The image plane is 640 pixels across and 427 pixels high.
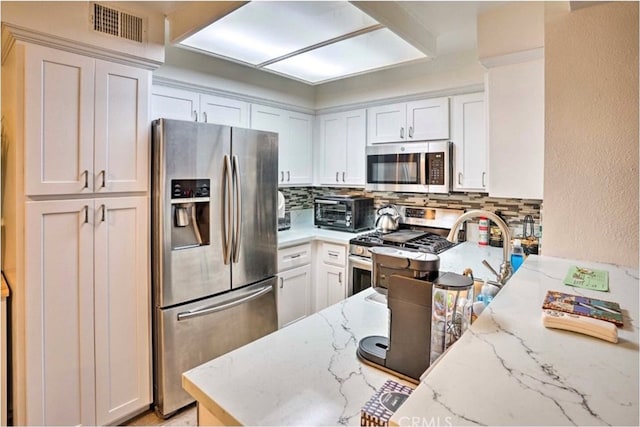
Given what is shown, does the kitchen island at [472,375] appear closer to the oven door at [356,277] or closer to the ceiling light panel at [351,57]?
the ceiling light panel at [351,57]

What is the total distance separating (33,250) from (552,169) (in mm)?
2468

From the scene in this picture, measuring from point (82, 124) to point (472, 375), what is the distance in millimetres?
2031

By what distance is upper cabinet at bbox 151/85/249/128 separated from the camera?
2.43 m

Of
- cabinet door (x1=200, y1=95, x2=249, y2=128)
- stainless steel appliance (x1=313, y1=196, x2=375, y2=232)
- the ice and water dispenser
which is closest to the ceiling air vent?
cabinet door (x1=200, y1=95, x2=249, y2=128)

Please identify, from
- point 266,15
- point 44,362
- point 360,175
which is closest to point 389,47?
point 266,15

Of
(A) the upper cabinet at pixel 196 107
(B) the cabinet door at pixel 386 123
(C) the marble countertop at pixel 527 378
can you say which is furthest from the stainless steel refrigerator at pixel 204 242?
(C) the marble countertop at pixel 527 378

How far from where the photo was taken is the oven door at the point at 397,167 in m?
2.88

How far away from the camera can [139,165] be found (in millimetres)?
2010

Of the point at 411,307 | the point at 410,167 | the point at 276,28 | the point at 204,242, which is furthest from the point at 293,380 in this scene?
the point at 410,167

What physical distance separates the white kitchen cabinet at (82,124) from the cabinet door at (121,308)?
16cm

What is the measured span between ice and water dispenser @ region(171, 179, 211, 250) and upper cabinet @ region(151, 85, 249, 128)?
559 mm

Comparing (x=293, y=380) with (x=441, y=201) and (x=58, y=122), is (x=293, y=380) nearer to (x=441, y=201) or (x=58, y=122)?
(x=58, y=122)

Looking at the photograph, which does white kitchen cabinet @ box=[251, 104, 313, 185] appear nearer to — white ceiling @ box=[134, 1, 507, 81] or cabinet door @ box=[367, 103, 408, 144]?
cabinet door @ box=[367, 103, 408, 144]

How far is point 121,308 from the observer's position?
6.51 ft
